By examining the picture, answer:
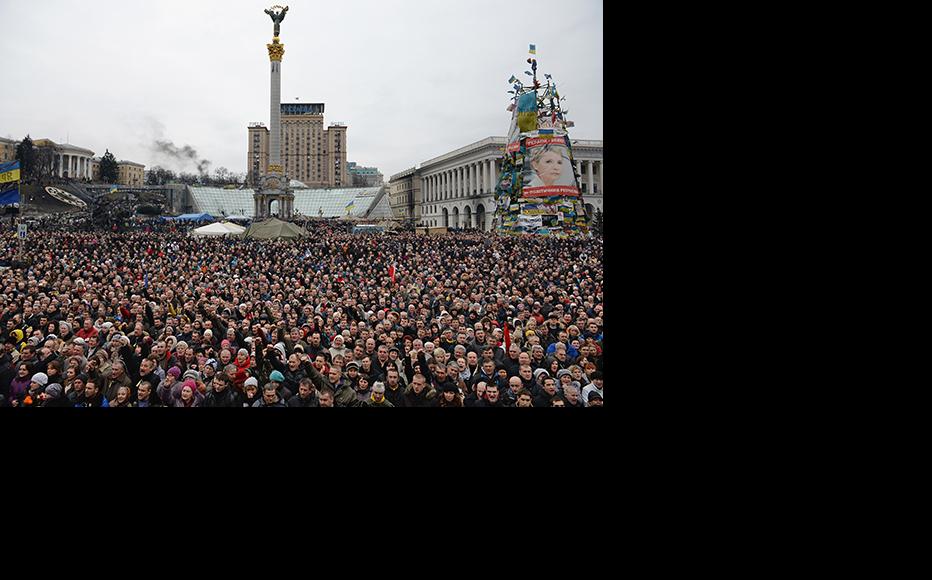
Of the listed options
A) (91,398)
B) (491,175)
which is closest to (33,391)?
(91,398)

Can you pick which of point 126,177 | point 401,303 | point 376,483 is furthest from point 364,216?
point 376,483

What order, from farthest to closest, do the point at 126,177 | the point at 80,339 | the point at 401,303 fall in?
the point at 126,177
the point at 401,303
the point at 80,339

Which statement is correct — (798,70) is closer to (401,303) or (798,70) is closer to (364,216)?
(401,303)

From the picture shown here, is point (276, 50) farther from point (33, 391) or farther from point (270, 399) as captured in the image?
point (270, 399)

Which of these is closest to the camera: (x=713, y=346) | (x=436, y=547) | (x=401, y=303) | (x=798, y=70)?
(x=436, y=547)

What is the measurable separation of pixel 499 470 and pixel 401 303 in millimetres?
3414

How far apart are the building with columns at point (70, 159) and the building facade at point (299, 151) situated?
30.1ft

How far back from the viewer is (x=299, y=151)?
2425 centimetres

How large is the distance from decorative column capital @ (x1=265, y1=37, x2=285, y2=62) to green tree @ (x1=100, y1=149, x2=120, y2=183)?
15838 millimetres

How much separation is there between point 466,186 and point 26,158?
7.23m

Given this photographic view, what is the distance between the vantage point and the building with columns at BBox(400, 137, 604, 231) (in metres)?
9.59

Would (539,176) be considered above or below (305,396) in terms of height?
above

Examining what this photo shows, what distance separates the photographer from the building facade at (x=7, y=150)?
6.91 metres

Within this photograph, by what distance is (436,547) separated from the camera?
3.07 m
